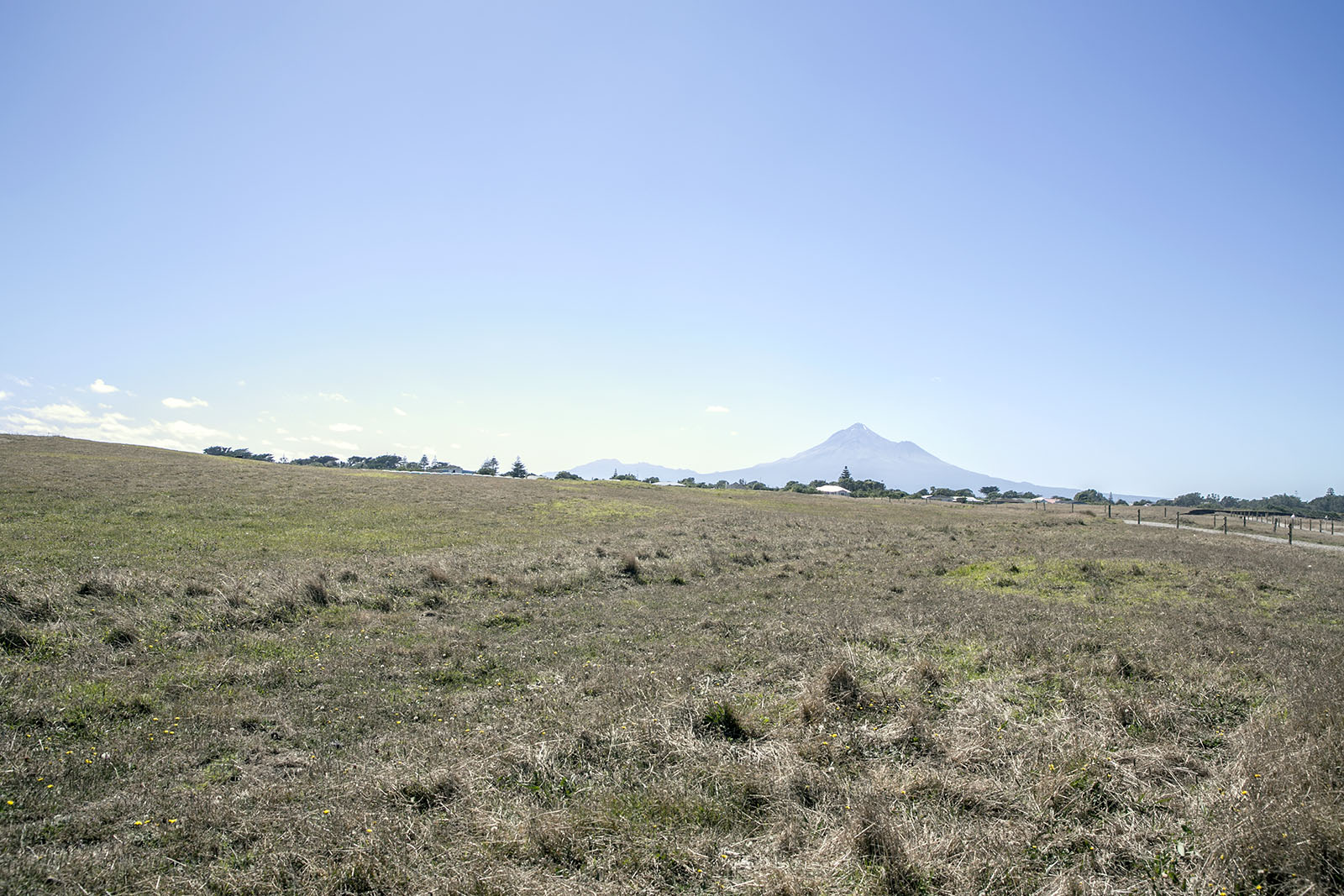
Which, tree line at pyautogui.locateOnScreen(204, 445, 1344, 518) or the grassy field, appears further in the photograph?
tree line at pyautogui.locateOnScreen(204, 445, 1344, 518)

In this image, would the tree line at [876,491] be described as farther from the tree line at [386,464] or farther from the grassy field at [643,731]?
the grassy field at [643,731]

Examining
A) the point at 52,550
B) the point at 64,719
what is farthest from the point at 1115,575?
the point at 52,550

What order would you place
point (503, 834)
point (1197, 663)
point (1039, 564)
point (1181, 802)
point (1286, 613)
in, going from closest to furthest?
point (503, 834) → point (1181, 802) → point (1197, 663) → point (1286, 613) → point (1039, 564)

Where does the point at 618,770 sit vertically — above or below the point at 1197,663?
below

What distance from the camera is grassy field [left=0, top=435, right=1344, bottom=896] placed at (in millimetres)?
5562

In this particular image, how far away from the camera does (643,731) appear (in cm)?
842

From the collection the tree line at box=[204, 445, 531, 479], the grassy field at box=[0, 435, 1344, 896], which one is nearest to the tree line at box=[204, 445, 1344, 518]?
the tree line at box=[204, 445, 531, 479]

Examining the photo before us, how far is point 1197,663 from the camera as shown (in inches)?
444

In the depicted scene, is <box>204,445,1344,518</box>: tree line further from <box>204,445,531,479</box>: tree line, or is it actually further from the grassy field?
the grassy field

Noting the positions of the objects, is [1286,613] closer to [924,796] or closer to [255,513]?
[924,796]

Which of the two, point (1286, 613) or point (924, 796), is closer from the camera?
point (924, 796)

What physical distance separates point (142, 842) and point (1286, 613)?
25096mm

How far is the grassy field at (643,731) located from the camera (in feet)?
18.2

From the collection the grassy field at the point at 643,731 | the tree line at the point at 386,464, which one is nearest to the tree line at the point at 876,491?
the tree line at the point at 386,464
